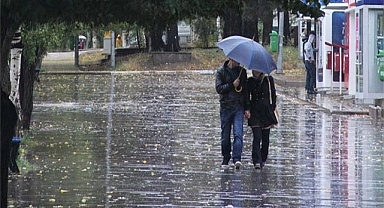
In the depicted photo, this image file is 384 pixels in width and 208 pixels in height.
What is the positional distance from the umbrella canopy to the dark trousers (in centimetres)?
86

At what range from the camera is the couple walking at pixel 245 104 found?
12500mm

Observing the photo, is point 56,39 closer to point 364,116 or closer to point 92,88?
point 364,116

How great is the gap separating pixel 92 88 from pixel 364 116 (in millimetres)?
12557

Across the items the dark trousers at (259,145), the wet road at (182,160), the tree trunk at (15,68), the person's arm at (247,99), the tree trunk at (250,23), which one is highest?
the tree trunk at (250,23)

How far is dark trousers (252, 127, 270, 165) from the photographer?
12500 millimetres

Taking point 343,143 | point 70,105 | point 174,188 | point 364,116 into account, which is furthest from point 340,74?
point 174,188

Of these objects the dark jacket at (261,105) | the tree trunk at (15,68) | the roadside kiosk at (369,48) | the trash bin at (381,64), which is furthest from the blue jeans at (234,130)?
the roadside kiosk at (369,48)

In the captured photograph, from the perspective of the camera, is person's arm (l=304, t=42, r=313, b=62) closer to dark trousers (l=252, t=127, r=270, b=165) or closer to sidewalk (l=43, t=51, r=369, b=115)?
sidewalk (l=43, t=51, r=369, b=115)

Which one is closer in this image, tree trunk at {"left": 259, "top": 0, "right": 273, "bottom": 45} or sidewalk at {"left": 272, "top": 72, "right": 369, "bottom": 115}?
sidewalk at {"left": 272, "top": 72, "right": 369, "bottom": 115}

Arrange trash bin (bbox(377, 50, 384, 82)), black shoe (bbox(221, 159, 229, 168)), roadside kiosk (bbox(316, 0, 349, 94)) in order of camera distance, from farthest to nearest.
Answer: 1. roadside kiosk (bbox(316, 0, 349, 94))
2. trash bin (bbox(377, 50, 384, 82))
3. black shoe (bbox(221, 159, 229, 168))

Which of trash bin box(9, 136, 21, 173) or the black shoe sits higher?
trash bin box(9, 136, 21, 173)

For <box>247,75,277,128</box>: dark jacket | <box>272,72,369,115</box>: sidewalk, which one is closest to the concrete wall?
<box>272,72,369,115</box>: sidewalk

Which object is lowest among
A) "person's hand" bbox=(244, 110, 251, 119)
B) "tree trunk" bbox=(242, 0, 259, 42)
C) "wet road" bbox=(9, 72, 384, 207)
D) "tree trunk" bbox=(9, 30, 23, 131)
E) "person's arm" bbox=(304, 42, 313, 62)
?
"wet road" bbox=(9, 72, 384, 207)

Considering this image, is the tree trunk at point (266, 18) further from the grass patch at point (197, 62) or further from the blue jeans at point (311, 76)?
the blue jeans at point (311, 76)
